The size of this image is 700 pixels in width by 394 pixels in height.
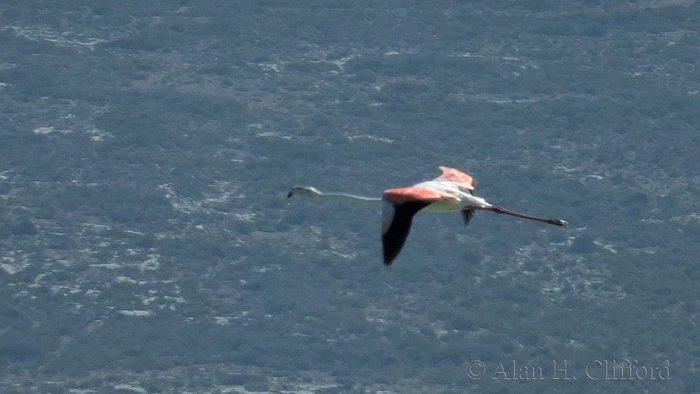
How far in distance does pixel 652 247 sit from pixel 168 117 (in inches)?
867

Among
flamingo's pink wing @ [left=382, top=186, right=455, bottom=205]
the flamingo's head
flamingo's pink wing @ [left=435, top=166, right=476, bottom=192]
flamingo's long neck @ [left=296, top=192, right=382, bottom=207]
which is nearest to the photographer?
flamingo's pink wing @ [left=382, top=186, right=455, bottom=205]

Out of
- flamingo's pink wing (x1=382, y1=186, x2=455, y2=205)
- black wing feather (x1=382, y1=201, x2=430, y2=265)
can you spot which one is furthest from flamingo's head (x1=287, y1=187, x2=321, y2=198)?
black wing feather (x1=382, y1=201, x2=430, y2=265)

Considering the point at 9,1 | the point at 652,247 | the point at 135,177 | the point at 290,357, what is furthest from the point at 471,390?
the point at 9,1

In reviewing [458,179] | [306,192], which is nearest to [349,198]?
[306,192]

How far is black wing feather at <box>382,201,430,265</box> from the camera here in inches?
1056

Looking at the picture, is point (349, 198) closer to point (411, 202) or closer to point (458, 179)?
point (411, 202)

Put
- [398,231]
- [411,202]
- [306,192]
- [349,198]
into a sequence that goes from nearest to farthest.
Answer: [398,231] < [411,202] < [349,198] < [306,192]

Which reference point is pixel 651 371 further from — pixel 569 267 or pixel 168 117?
pixel 168 117

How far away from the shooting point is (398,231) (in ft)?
89.1

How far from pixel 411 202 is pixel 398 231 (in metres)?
0.85

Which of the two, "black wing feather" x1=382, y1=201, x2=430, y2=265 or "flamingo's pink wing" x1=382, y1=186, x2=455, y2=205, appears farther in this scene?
"flamingo's pink wing" x1=382, y1=186, x2=455, y2=205

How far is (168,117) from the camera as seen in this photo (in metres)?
62.9

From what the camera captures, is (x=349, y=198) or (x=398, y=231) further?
(x=349, y=198)

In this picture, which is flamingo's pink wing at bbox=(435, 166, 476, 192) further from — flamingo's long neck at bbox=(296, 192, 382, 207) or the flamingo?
flamingo's long neck at bbox=(296, 192, 382, 207)
